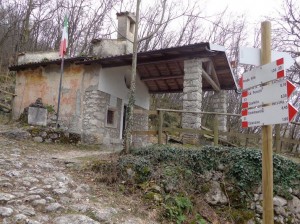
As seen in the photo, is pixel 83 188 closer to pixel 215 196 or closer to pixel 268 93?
pixel 215 196

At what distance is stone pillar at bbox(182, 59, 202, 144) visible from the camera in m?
8.41

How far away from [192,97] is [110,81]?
3.59 m

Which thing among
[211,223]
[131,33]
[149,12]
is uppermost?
[149,12]

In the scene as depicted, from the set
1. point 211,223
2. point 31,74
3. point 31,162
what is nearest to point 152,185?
point 211,223

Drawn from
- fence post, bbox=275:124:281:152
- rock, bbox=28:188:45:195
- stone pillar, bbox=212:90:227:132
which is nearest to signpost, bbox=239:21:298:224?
rock, bbox=28:188:45:195

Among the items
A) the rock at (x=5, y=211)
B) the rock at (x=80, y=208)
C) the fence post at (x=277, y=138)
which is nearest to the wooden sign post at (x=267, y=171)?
the rock at (x=80, y=208)

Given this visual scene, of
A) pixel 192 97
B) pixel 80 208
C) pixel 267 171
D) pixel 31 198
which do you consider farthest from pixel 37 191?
pixel 192 97

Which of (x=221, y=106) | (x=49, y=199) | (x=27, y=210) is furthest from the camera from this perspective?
(x=221, y=106)

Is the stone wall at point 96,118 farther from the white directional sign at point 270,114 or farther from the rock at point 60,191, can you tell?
the white directional sign at point 270,114

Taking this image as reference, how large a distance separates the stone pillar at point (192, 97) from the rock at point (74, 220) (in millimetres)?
5099

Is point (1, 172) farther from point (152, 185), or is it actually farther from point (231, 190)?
point (231, 190)

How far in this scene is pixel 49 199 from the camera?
4090 mm

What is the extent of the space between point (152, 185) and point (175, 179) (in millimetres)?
492

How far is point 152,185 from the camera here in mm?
5258
